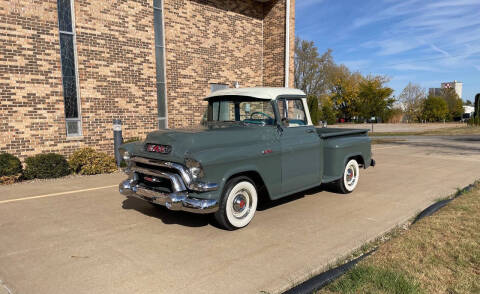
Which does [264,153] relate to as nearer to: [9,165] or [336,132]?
[336,132]

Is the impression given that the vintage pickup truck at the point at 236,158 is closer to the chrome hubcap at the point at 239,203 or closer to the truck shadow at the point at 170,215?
the chrome hubcap at the point at 239,203

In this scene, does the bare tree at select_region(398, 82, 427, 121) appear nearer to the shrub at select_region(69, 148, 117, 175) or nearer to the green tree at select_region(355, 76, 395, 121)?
the green tree at select_region(355, 76, 395, 121)

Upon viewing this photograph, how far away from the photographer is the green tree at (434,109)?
4516 cm

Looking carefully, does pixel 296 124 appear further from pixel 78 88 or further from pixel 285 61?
pixel 285 61

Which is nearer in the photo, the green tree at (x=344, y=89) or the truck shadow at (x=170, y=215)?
the truck shadow at (x=170, y=215)

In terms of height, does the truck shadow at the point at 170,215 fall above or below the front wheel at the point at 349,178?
below

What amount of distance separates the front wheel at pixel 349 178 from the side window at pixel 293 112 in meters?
1.51

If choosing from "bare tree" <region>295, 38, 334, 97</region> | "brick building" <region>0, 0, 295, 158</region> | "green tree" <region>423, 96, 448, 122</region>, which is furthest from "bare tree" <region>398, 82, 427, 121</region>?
"brick building" <region>0, 0, 295, 158</region>

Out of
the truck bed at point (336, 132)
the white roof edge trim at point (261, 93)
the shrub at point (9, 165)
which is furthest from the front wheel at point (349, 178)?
the shrub at point (9, 165)

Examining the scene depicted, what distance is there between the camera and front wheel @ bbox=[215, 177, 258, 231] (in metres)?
4.17

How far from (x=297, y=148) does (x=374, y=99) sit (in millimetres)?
37918

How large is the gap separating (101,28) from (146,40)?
139 cm

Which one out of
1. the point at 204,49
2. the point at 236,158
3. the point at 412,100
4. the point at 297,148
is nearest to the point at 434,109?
the point at 412,100

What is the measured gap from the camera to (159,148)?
4285 millimetres
